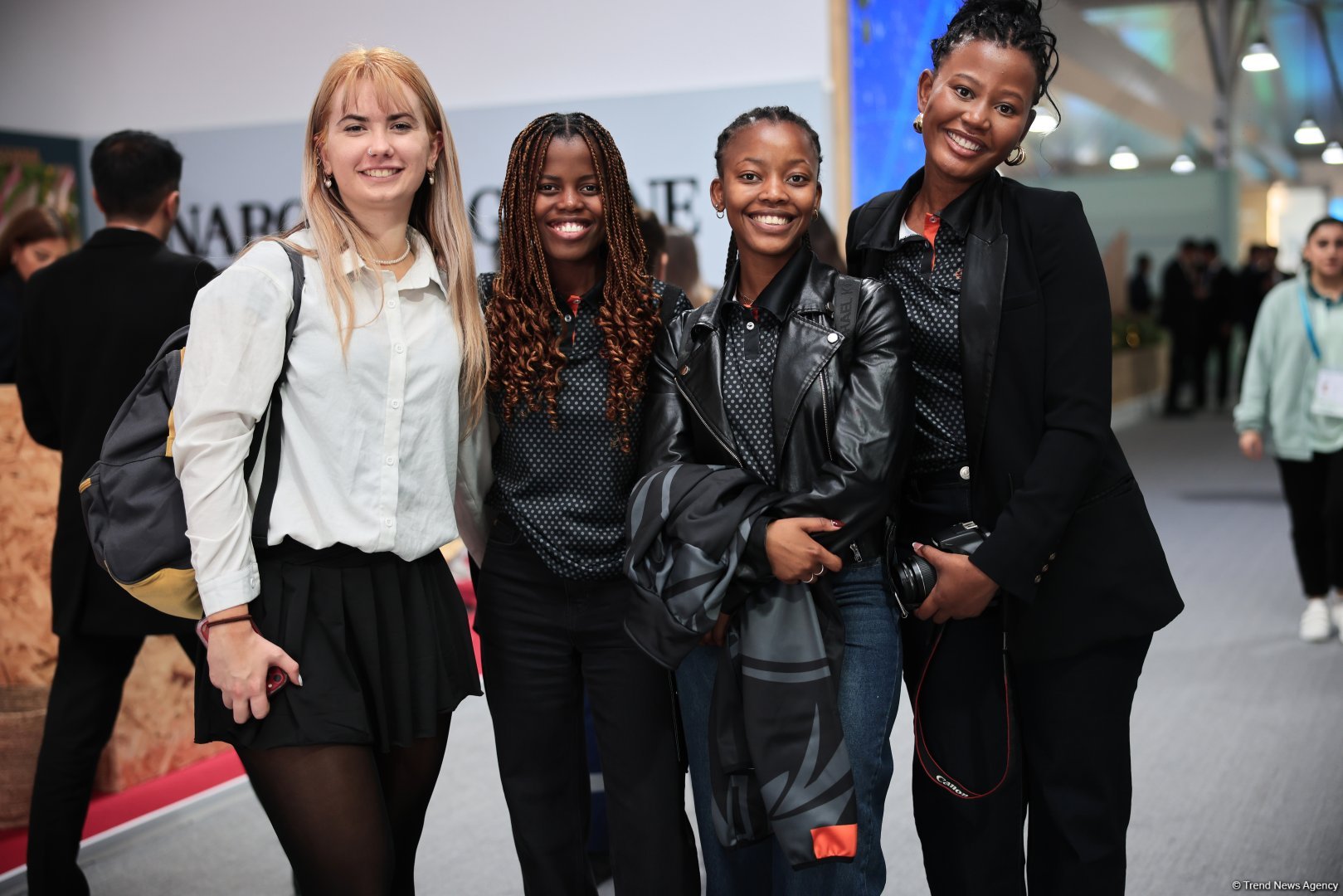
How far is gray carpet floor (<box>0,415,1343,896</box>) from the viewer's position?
3.17m

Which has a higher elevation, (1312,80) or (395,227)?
(1312,80)

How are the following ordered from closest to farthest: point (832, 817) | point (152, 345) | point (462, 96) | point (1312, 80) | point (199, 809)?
point (832, 817) → point (152, 345) → point (199, 809) → point (462, 96) → point (1312, 80)

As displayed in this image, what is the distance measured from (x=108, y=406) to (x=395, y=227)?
126 cm

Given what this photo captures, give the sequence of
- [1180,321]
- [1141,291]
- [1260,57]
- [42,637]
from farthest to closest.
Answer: [1141,291] < [1180,321] < [1260,57] < [42,637]

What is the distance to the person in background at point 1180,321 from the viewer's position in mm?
13734

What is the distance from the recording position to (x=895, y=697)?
2.02 meters

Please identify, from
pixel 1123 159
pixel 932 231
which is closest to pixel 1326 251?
pixel 932 231

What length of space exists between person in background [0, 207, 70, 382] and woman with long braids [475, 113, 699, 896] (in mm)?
3305

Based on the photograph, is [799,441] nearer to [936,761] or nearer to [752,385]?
[752,385]

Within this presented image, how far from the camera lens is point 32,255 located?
483cm

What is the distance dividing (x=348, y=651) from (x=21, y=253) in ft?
12.0

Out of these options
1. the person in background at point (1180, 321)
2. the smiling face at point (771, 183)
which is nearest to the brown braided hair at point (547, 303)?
the smiling face at point (771, 183)

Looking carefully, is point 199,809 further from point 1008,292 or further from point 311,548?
point 1008,292

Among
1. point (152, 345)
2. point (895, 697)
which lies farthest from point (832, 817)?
point (152, 345)
